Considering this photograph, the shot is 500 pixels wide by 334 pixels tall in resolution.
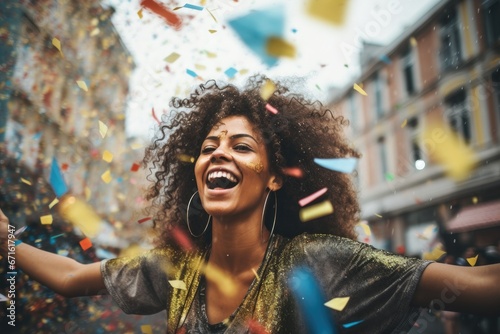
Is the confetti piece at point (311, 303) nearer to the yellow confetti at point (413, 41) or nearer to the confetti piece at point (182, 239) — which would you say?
the confetti piece at point (182, 239)

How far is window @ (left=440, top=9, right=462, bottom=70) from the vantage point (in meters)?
13.3

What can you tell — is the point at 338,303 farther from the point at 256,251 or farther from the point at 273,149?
the point at 273,149

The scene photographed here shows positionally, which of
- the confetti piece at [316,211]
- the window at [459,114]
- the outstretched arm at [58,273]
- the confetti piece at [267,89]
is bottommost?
the outstretched arm at [58,273]

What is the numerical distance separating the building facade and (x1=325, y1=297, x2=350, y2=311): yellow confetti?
6.93 metres

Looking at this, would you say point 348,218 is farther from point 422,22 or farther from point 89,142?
point 422,22

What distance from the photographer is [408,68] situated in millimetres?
16484

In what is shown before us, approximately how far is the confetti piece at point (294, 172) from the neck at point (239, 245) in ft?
1.30

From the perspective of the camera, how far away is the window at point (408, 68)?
16.2 metres

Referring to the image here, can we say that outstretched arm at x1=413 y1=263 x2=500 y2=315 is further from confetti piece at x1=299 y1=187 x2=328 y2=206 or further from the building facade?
the building facade

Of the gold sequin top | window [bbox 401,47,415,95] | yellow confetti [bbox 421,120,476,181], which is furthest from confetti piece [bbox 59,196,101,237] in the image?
window [bbox 401,47,415,95]

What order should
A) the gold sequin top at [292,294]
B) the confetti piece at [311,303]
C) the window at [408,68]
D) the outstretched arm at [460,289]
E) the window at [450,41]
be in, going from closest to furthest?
1. the outstretched arm at [460,289]
2. the gold sequin top at [292,294]
3. the confetti piece at [311,303]
4. the window at [450,41]
5. the window at [408,68]

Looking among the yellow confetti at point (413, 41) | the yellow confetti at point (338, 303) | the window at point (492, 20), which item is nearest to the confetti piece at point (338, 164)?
the yellow confetti at point (338, 303)

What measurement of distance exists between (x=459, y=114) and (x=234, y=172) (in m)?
12.7

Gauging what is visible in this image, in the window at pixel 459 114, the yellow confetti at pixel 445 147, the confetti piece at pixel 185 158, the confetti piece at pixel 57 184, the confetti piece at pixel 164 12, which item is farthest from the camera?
the window at pixel 459 114
